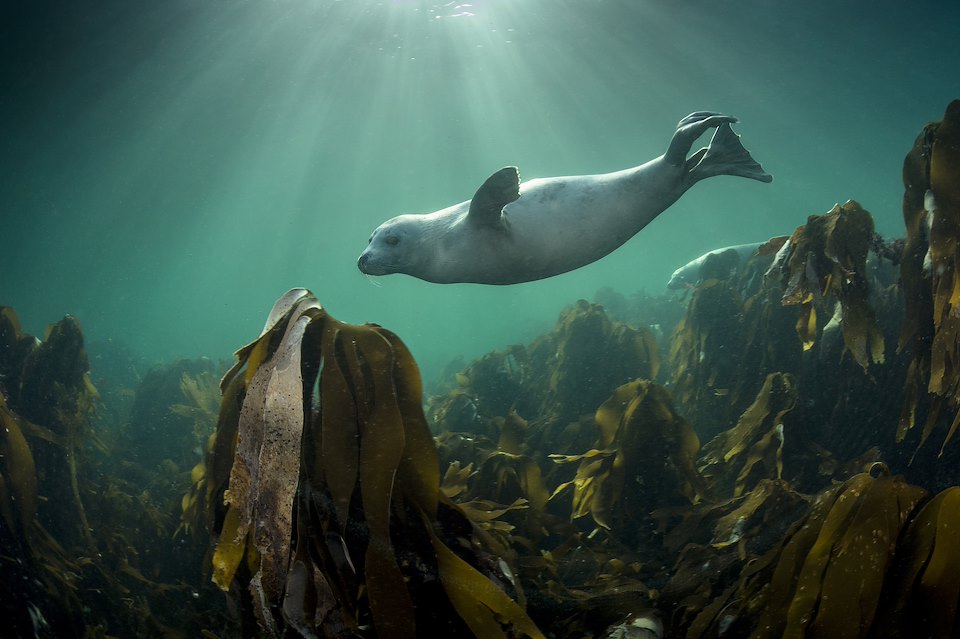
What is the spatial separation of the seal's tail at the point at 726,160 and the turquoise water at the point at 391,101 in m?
2.80

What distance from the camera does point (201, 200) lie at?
2048 centimetres

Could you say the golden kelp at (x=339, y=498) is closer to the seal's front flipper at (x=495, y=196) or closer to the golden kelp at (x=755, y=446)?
the seal's front flipper at (x=495, y=196)

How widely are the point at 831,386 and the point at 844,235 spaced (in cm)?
97

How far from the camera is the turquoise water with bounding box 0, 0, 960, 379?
977 centimetres

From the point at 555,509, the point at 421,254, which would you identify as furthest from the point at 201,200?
the point at 555,509

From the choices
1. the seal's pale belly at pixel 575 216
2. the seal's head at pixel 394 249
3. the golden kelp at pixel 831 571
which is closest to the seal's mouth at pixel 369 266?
the seal's head at pixel 394 249

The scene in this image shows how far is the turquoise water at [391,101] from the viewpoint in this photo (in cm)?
977

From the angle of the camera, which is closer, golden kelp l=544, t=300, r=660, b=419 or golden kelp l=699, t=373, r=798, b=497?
golden kelp l=699, t=373, r=798, b=497

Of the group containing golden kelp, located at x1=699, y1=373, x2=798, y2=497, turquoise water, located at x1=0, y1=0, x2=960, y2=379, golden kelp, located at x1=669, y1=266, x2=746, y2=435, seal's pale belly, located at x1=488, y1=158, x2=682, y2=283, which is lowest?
golden kelp, located at x1=699, y1=373, x2=798, y2=497

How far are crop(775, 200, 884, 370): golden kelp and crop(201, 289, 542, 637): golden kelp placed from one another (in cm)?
224

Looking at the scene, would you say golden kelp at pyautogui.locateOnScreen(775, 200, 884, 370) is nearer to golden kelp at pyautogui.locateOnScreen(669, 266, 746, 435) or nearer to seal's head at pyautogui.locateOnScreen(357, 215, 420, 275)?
golden kelp at pyautogui.locateOnScreen(669, 266, 746, 435)

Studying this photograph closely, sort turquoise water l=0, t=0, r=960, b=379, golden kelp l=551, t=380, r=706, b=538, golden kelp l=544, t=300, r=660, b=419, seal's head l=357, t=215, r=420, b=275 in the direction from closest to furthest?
1. golden kelp l=551, t=380, r=706, b=538
2. seal's head l=357, t=215, r=420, b=275
3. golden kelp l=544, t=300, r=660, b=419
4. turquoise water l=0, t=0, r=960, b=379

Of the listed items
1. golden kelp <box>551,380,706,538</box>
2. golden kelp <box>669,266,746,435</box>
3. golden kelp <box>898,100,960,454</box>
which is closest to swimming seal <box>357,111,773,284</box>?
golden kelp <box>898,100,960,454</box>

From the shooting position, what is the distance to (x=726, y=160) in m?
3.20
